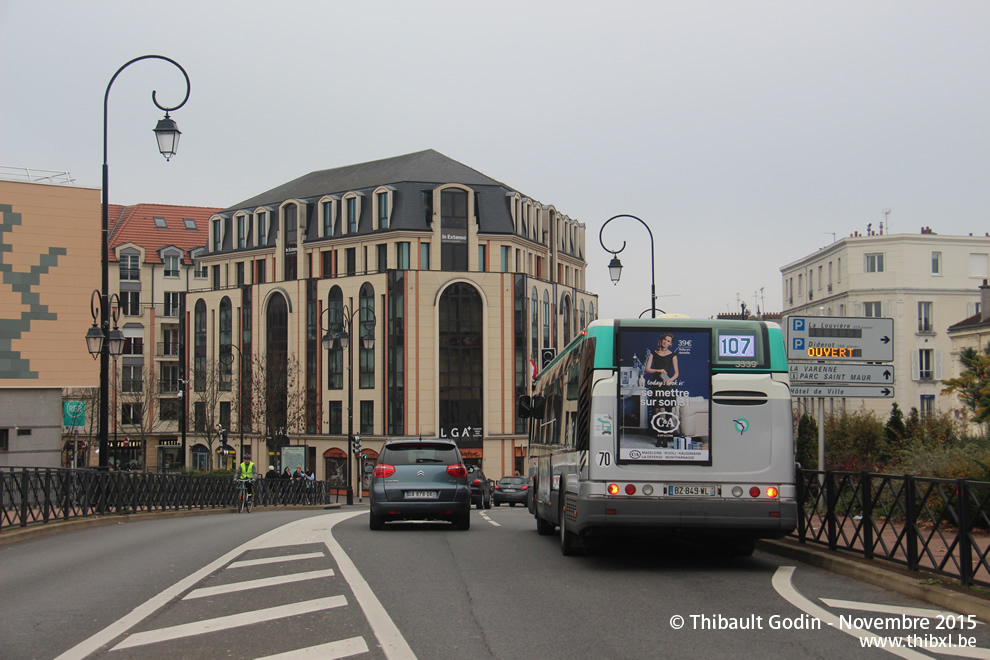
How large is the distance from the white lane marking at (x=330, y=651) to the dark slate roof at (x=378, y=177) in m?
70.6

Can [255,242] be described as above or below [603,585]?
above

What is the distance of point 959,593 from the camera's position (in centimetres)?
911

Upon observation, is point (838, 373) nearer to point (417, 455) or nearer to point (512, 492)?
point (417, 455)

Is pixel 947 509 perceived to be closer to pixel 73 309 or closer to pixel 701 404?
pixel 701 404

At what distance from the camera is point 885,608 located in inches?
357

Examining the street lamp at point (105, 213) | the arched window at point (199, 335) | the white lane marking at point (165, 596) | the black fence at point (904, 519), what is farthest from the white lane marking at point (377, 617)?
the arched window at point (199, 335)

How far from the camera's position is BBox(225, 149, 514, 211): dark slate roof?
7881cm

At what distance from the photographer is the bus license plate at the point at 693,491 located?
11406mm

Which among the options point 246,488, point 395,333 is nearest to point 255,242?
point 395,333

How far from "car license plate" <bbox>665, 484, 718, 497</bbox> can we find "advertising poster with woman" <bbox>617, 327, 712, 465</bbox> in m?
0.27

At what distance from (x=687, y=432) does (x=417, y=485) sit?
708 cm

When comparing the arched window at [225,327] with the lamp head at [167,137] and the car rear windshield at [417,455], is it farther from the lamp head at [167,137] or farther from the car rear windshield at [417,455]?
the car rear windshield at [417,455]

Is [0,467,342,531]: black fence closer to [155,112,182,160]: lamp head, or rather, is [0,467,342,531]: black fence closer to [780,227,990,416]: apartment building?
[155,112,182,160]: lamp head

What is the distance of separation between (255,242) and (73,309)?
4675 cm
